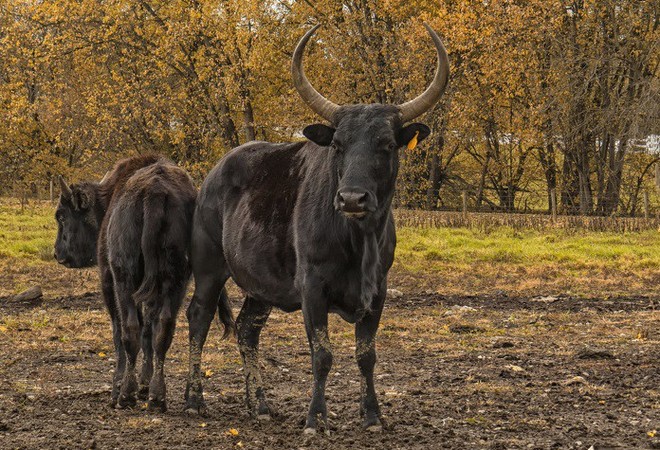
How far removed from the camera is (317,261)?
728cm

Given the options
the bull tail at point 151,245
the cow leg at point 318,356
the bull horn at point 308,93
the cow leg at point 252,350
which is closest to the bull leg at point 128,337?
the bull tail at point 151,245

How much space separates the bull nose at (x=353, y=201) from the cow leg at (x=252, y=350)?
2.13 metres

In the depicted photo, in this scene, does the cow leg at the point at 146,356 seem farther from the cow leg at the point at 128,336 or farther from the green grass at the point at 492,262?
the green grass at the point at 492,262

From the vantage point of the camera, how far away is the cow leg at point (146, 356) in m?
8.27

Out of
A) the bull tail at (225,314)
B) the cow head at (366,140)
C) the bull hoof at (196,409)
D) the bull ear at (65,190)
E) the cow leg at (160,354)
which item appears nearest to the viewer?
the cow head at (366,140)

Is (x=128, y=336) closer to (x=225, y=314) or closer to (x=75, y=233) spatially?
(x=225, y=314)

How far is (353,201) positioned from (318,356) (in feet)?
4.41

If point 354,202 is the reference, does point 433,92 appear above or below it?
above

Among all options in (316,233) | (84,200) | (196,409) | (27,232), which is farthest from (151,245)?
(27,232)

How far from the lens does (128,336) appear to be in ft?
27.0

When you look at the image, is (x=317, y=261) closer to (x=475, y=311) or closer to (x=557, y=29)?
(x=475, y=311)

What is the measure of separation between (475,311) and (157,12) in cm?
2467

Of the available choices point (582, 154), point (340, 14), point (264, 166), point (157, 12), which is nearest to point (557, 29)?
point (582, 154)

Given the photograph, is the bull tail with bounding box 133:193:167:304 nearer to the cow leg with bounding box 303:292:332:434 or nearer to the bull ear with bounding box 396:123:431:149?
the cow leg with bounding box 303:292:332:434
